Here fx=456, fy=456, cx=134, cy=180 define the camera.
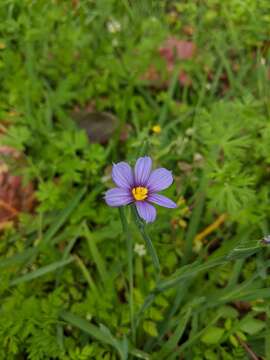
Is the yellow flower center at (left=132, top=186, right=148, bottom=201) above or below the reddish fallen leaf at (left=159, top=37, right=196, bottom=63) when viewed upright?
below

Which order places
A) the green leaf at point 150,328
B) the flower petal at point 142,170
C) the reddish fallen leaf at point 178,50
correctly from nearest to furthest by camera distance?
the flower petal at point 142,170 < the green leaf at point 150,328 < the reddish fallen leaf at point 178,50

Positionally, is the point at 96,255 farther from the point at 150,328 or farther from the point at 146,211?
the point at 146,211

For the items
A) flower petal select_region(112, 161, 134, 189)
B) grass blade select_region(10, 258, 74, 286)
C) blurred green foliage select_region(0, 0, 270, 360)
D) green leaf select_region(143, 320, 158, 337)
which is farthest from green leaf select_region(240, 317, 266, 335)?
flower petal select_region(112, 161, 134, 189)

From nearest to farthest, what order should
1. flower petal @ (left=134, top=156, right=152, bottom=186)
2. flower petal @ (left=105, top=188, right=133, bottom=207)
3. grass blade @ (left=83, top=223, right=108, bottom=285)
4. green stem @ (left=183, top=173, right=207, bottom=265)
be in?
flower petal @ (left=105, top=188, right=133, bottom=207) < flower petal @ (left=134, top=156, right=152, bottom=186) < grass blade @ (left=83, top=223, right=108, bottom=285) < green stem @ (left=183, top=173, right=207, bottom=265)

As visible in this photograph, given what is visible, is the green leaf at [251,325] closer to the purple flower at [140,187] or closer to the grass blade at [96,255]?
the grass blade at [96,255]

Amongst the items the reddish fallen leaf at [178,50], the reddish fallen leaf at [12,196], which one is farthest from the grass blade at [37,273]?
the reddish fallen leaf at [178,50]

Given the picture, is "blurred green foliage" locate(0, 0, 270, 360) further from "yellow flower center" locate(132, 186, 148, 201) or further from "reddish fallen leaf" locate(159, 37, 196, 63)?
"yellow flower center" locate(132, 186, 148, 201)

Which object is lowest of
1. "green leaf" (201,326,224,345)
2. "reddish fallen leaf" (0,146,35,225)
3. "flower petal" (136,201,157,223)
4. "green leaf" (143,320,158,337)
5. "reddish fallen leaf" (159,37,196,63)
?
"green leaf" (143,320,158,337)
